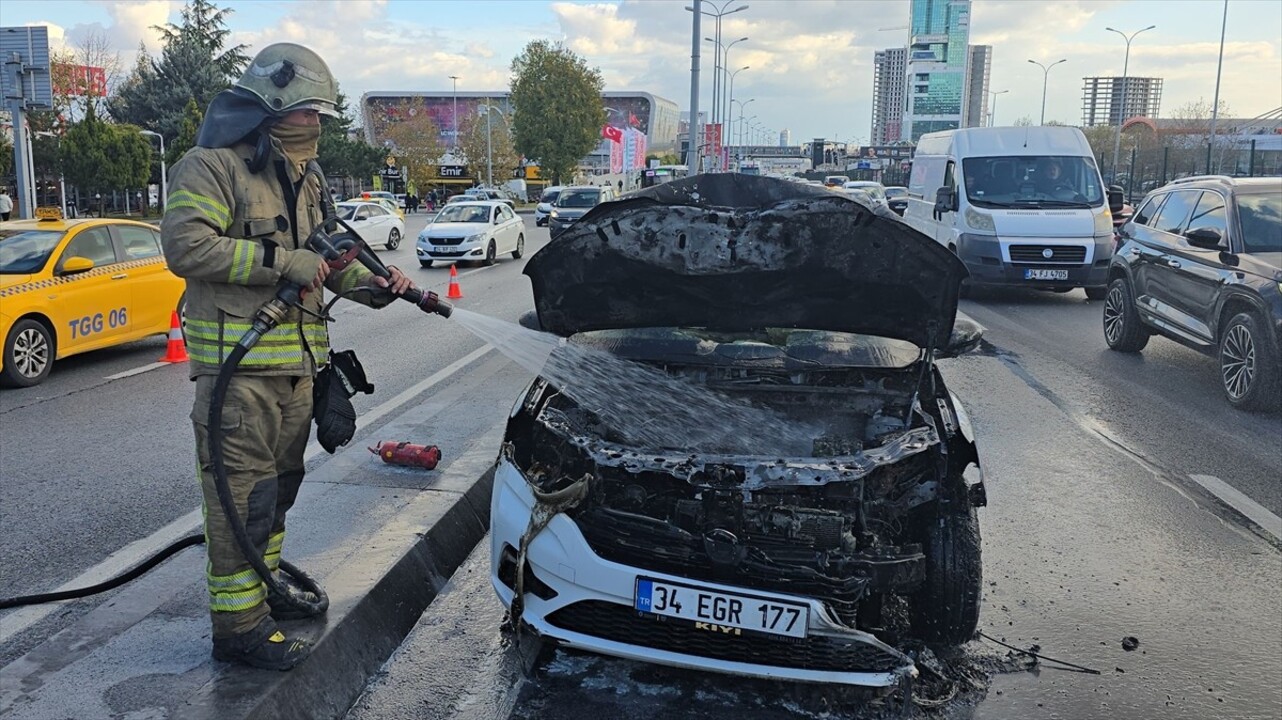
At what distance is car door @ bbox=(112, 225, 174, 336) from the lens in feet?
33.0

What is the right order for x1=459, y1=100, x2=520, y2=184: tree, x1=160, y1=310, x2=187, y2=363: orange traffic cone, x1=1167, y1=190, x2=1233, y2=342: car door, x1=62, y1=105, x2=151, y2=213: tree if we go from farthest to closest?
x1=459, y1=100, x2=520, y2=184: tree → x1=62, y1=105, x2=151, y2=213: tree → x1=160, y1=310, x2=187, y2=363: orange traffic cone → x1=1167, y1=190, x2=1233, y2=342: car door

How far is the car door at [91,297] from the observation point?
9.23 metres

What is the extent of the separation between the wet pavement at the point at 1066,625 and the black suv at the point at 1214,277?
3.03 ft

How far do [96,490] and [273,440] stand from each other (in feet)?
10.7

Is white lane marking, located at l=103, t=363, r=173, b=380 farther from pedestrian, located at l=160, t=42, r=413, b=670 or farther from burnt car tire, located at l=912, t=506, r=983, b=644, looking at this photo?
burnt car tire, located at l=912, t=506, r=983, b=644

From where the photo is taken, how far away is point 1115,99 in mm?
130250

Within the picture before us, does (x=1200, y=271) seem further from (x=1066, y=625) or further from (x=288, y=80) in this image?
(x=288, y=80)

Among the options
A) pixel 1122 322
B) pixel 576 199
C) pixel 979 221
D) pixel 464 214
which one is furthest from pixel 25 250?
pixel 576 199

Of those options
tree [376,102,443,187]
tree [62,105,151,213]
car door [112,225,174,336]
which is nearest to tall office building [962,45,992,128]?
tree [376,102,443,187]

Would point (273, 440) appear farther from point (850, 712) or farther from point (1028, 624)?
point (1028, 624)

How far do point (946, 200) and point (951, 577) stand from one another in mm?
12821

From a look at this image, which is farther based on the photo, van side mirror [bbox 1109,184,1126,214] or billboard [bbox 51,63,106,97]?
billboard [bbox 51,63,106,97]

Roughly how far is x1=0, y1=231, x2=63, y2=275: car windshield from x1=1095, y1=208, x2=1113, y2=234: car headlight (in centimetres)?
1309

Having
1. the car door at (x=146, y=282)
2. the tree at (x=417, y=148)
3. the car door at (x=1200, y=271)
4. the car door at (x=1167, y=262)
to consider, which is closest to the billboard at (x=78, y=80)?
the tree at (x=417, y=148)
